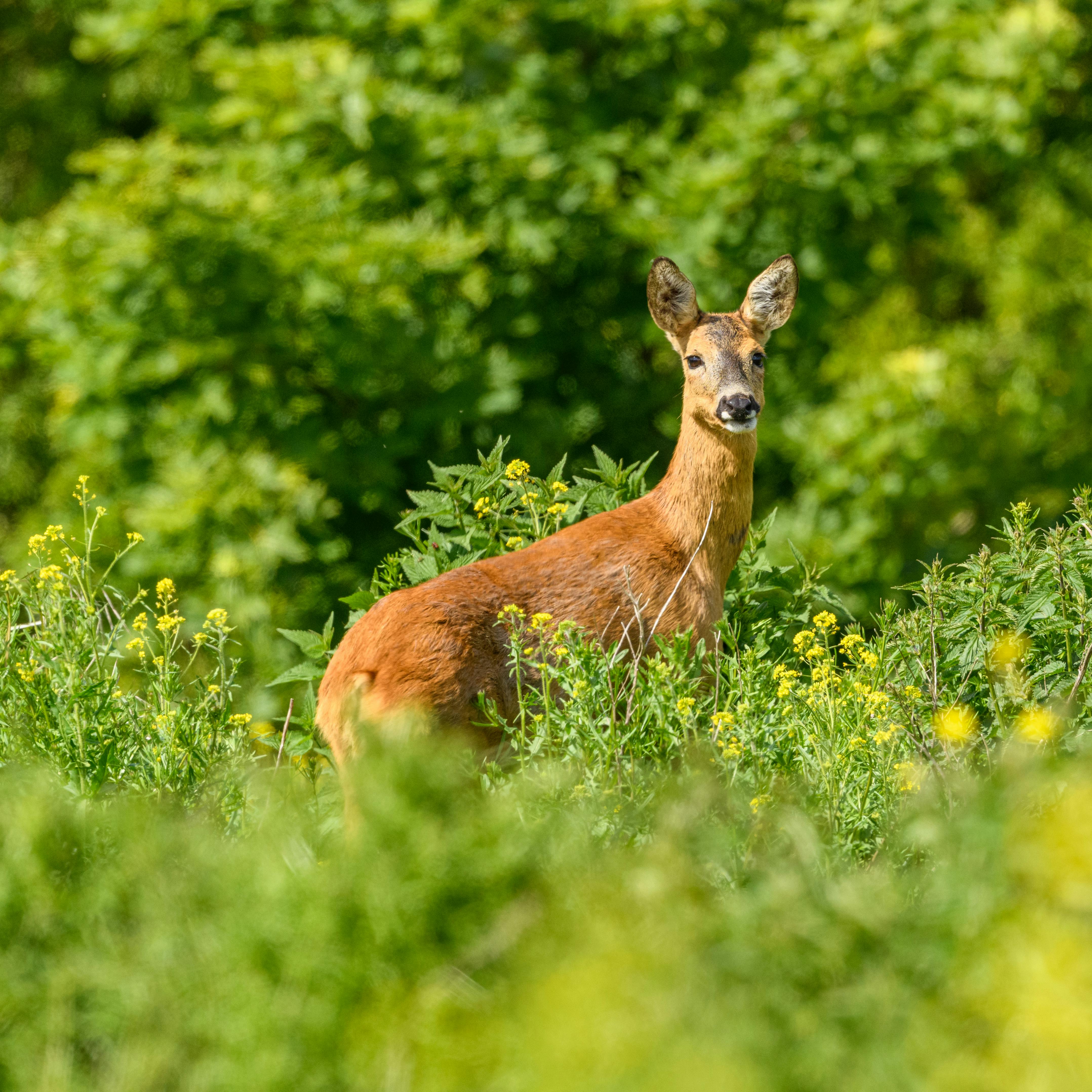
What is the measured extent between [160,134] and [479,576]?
7065mm

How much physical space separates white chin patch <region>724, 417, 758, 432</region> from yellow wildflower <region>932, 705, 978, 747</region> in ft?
4.47

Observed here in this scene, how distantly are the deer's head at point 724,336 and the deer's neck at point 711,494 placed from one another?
0.07m

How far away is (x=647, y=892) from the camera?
96.0 inches

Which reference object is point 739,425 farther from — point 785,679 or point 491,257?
point 491,257

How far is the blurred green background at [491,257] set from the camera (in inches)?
335

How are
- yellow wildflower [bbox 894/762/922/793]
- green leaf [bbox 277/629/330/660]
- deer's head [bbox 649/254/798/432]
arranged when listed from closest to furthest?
yellow wildflower [bbox 894/762/922/793], green leaf [bbox 277/629/330/660], deer's head [bbox 649/254/798/432]

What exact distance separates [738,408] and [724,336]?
1.39ft

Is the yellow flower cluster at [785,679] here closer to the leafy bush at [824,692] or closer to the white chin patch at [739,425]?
the leafy bush at [824,692]


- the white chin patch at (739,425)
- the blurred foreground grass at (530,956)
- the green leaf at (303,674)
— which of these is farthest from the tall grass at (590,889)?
the white chin patch at (739,425)

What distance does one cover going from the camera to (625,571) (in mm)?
4551

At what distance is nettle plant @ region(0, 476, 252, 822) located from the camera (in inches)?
153

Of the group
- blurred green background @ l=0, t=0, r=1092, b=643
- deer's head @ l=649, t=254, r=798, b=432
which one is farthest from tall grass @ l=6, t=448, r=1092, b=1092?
blurred green background @ l=0, t=0, r=1092, b=643

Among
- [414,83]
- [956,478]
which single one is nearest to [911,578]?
[956,478]

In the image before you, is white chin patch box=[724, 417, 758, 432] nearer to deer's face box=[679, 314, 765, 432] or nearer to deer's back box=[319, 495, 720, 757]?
deer's face box=[679, 314, 765, 432]
